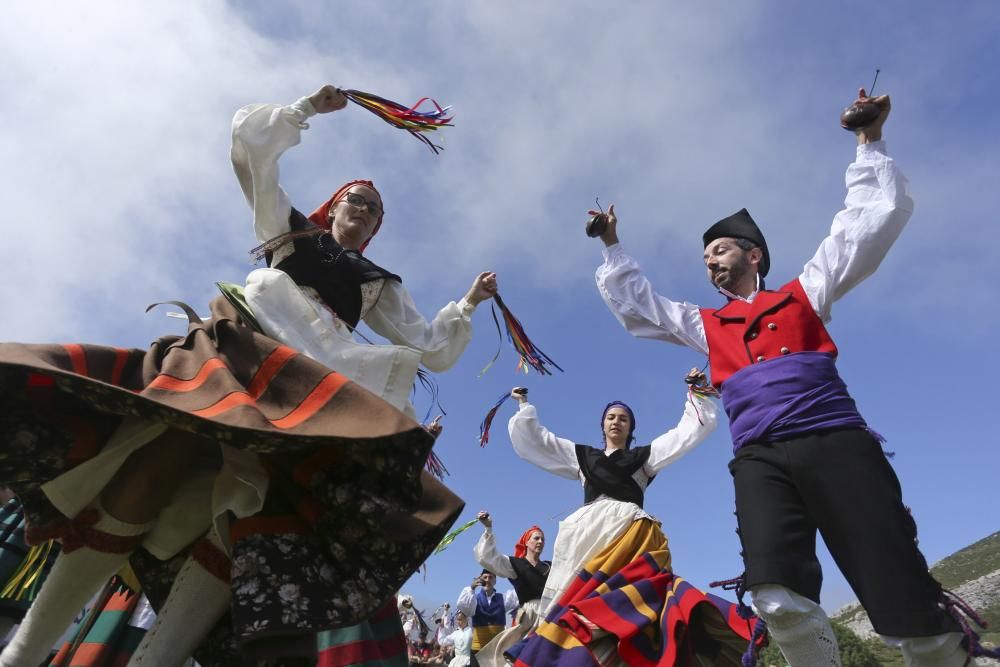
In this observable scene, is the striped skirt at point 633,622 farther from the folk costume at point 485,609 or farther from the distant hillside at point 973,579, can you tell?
the distant hillside at point 973,579

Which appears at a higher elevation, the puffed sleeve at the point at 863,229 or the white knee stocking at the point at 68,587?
the puffed sleeve at the point at 863,229

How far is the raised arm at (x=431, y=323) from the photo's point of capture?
3.18m

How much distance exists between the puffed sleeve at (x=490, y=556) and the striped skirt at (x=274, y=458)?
4.79 meters

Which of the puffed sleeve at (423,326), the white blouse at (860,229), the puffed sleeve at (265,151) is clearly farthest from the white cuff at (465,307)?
the white blouse at (860,229)

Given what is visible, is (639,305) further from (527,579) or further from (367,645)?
(527,579)

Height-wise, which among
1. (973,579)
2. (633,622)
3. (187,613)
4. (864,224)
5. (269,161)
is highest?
(973,579)

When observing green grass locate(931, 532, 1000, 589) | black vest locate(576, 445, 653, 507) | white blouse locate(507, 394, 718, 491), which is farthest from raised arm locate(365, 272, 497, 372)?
green grass locate(931, 532, 1000, 589)

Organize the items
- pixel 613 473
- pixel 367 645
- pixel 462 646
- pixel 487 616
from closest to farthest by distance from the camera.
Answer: pixel 367 645, pixel 613 473, pixel 487 616, pixel 462 646

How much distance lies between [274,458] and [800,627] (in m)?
1.62

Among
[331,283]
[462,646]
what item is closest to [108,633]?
[331,283]

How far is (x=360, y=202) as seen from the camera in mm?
3277

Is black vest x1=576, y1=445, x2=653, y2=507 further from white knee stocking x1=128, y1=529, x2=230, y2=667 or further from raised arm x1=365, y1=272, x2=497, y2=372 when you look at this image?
white knee stocking x1=128, y1=529, x2=230, y2=667

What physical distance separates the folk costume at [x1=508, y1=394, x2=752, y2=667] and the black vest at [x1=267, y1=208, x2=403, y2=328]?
1948 mm

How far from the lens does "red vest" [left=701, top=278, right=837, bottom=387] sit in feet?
9.14
